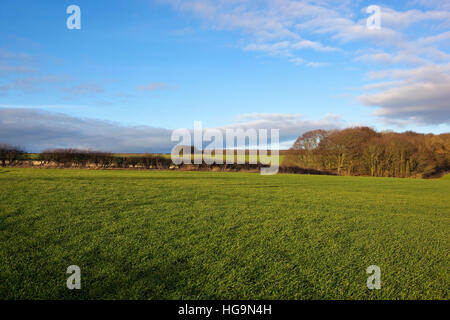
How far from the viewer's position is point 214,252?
4.23 m

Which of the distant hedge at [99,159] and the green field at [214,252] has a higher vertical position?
the distant hedge at [99,159]

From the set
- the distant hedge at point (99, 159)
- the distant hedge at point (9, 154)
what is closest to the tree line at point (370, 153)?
the distant hedge at point (99, 159)

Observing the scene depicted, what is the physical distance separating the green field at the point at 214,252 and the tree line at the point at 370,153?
37.8 metres

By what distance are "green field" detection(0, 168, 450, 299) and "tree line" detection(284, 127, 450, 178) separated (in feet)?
124

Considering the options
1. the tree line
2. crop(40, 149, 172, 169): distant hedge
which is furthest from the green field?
the tree line

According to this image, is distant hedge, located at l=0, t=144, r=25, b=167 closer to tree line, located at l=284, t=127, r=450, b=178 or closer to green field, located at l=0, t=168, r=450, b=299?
green field, located at l=0, t=168, r=450, b=299

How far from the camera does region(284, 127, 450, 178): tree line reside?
41219 millimetres

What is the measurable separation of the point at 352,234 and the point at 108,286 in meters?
4.56

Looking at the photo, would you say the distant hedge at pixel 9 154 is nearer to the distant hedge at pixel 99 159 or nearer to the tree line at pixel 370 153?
the distant hedge at pixel 99 159

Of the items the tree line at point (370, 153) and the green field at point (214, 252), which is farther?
the tree line at point (370, 153)

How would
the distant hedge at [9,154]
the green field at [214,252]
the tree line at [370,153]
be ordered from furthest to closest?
the tree line at [370,153] → the distant hedge at [9,154] → the green field at [214,252]

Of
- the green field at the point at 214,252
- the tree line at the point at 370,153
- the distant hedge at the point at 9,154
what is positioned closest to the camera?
the green field at the point at 214,252

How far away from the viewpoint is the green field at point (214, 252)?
3129 millimetres
